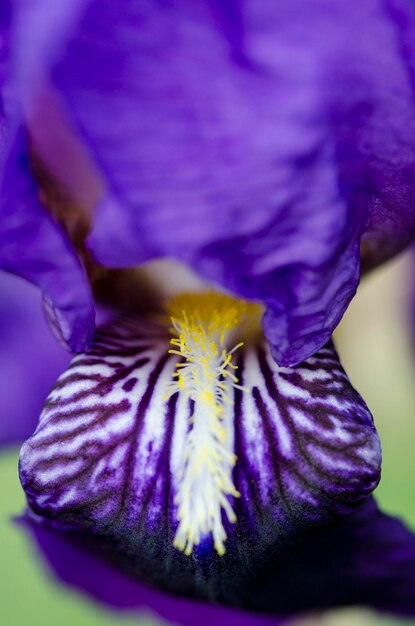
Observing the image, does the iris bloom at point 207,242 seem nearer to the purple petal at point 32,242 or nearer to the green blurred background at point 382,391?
the purple petal at point 32,242

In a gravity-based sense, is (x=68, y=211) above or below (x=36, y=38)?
below

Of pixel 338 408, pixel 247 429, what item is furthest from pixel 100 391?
pixel 338 408

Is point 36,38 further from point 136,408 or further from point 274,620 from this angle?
point 274,620

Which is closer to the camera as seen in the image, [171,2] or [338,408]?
[171,2]

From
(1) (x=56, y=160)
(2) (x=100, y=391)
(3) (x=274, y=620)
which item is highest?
(1) (x=56, y=160)

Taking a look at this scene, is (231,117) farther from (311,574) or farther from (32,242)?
(311,574)

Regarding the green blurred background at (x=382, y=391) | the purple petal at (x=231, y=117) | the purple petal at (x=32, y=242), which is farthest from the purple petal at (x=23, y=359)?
the purple petal at (x=231, y=117)
